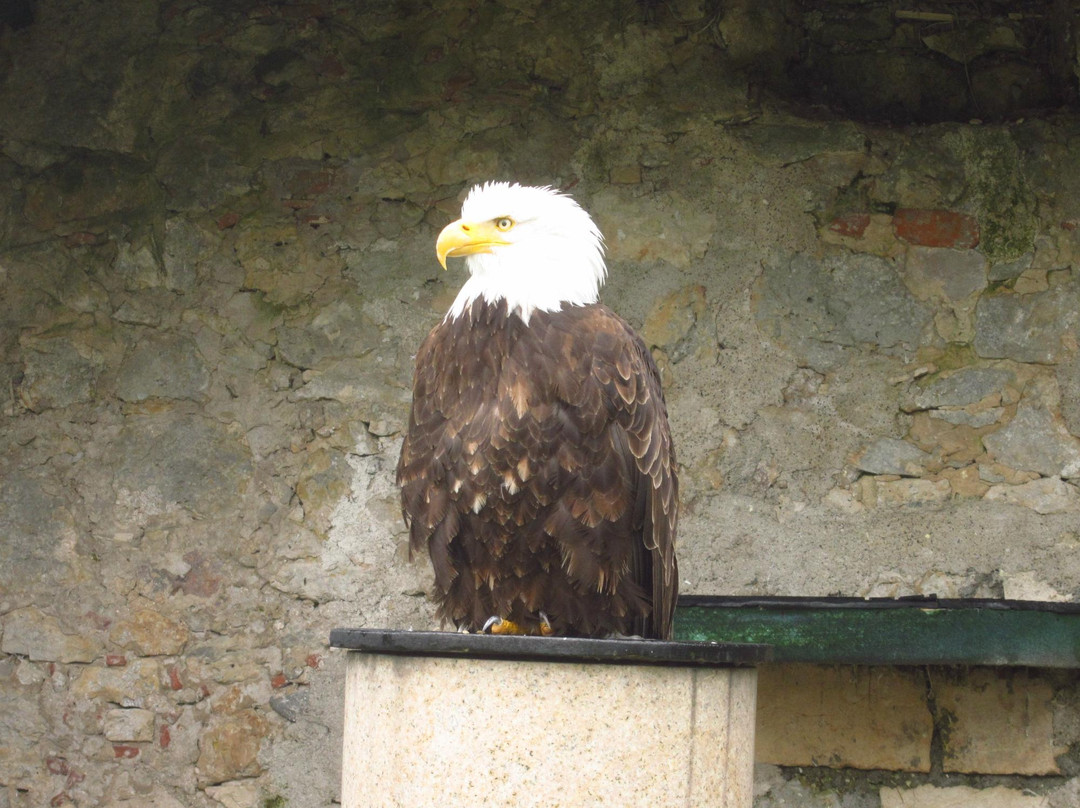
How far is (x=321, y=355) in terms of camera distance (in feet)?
14.4

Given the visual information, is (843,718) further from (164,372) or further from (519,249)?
(164,372)

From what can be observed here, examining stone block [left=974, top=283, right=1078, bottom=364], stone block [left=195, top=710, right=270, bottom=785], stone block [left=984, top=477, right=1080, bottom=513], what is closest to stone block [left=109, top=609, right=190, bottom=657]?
stone block [left=195, top=710, right=270, bottom=785]

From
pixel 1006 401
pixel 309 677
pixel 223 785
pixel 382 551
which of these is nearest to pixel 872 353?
pixel 1006 401

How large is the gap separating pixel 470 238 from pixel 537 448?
Result: 0.58 meters

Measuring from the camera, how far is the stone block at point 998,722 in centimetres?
393

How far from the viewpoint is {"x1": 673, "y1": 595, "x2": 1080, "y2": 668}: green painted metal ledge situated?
3.57 meters

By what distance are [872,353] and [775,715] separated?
1256mm

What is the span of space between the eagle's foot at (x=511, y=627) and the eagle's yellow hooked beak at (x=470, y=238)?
2.94 ft

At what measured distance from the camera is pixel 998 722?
13.0 ft

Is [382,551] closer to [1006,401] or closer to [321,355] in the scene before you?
[321,355]

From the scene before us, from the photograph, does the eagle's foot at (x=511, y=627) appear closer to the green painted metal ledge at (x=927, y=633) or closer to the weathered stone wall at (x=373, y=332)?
the green painted metal ledge at (x=927, y=633)

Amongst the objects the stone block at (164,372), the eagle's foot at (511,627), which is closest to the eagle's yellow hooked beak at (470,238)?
the eagle's foot at (511,627)

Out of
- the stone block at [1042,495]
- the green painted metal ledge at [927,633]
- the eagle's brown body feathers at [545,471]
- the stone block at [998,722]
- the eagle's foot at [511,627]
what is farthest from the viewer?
the stone block at [1042,495]

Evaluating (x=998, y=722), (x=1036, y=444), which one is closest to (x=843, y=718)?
(x=998, y=722)
